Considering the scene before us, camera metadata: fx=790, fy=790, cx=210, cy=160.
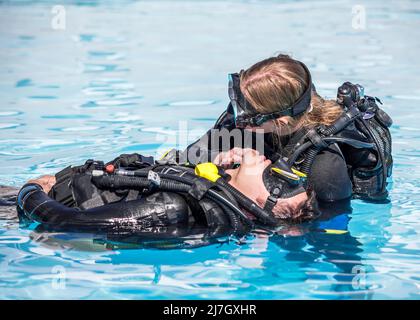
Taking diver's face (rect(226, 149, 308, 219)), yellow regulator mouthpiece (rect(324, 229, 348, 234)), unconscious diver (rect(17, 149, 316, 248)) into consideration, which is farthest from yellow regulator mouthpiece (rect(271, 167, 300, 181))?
yellow regulator mouthpiece (rect(324, 229, 348, 234))

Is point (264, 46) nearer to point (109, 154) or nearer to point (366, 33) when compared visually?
point (366, 33)

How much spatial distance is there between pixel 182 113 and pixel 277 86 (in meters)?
3.49

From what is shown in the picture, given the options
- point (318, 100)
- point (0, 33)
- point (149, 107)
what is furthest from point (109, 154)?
point (0, 33)

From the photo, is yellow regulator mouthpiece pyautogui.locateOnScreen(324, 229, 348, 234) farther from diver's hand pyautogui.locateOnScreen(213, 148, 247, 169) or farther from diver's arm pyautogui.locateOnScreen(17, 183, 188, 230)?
diver's arm pyautogui.locateOnScreen(17, 183, 188, 230)

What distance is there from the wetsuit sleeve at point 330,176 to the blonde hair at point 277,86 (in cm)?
24

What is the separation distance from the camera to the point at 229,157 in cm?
416

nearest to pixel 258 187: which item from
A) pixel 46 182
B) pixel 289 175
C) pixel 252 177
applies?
pixel 252 177

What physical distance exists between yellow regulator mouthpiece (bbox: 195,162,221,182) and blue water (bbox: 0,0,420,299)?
0.35 m

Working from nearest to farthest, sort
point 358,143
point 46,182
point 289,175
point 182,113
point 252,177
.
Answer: point 289,175
point 252,177
point 358,143
point 46,182
point 182,113

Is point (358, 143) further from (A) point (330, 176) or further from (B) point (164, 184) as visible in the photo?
(B) point (164, 184)

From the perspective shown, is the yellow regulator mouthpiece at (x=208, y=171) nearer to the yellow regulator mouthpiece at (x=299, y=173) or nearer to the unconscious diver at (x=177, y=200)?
the unconscious diver at (x=177, y=200)

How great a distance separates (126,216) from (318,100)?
120 cm

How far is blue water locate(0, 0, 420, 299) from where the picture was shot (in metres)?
3.64

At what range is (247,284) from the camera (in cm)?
360
